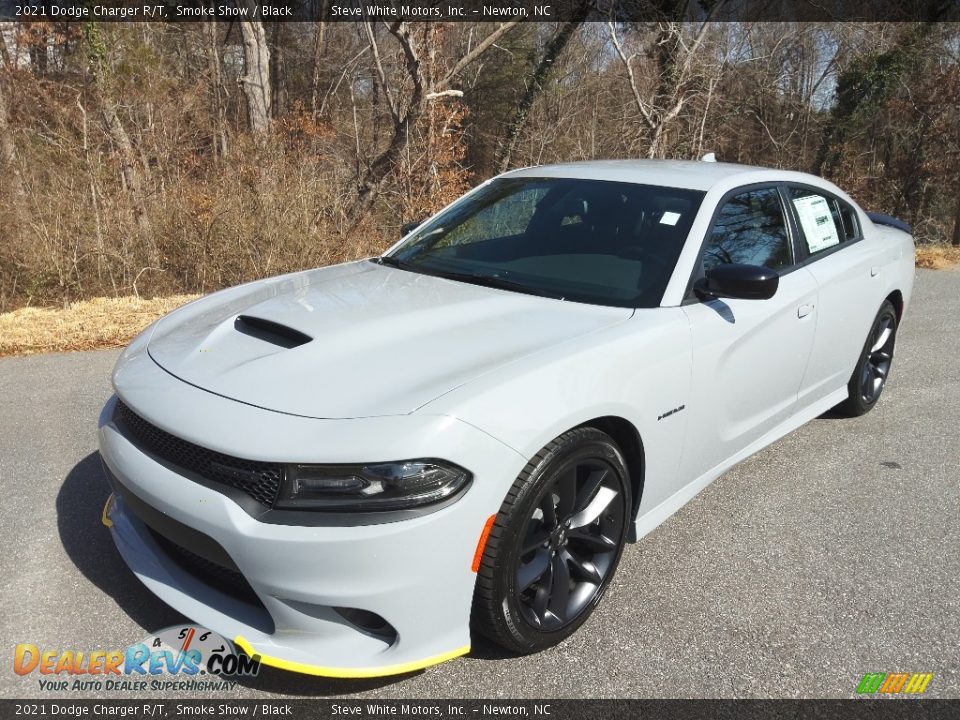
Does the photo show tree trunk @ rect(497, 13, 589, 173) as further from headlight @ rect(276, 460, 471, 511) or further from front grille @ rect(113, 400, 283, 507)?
headlight @ rect(276, 460, 471, 511)

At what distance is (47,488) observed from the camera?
12.3 ft

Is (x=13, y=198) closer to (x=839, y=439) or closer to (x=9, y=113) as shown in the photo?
(x=9, y=113)

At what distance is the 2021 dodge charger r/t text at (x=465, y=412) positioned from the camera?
7.05 ft

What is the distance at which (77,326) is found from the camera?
6703mm

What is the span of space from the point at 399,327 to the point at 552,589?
1079 mm

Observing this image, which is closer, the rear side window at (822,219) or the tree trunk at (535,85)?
the rear side window at (822,219)

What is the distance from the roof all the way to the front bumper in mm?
1979

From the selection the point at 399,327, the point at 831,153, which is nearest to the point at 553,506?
the point at 399,327

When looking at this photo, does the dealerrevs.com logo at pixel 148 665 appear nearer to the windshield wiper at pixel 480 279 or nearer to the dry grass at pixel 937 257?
the windshield wiper at pixel 480 279

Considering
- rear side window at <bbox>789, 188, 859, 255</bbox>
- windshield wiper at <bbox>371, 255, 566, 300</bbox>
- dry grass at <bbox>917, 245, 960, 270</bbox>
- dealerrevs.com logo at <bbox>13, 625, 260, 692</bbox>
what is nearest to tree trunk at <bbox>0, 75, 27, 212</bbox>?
windshield wiper at <bbox>371, 255, 566, 300</bbox>

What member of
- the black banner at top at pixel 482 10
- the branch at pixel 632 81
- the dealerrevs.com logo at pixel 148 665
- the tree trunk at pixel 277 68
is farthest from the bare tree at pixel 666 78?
the tree trunk at pixel 277 68

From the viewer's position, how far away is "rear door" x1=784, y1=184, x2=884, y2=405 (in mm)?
3982

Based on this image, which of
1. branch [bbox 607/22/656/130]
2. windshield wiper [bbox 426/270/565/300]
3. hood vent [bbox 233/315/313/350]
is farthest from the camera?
branch [bbox 607/22/656/130]

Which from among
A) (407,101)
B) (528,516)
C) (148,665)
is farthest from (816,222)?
(407,101)
